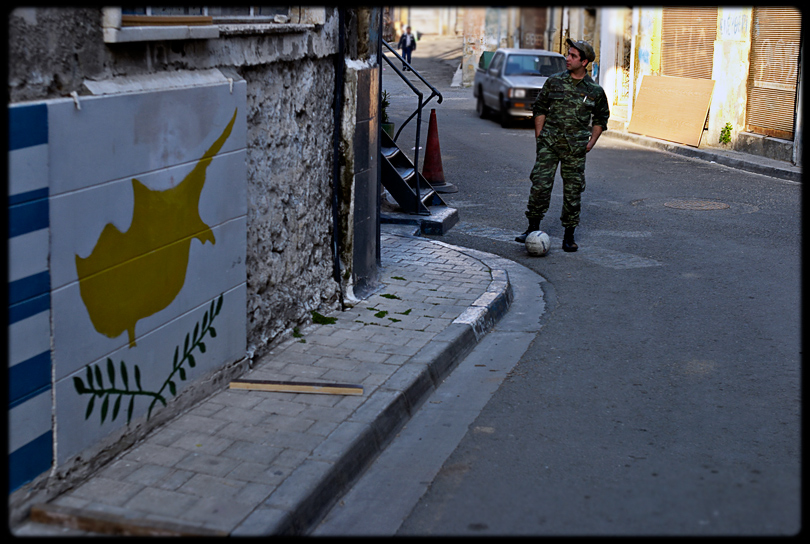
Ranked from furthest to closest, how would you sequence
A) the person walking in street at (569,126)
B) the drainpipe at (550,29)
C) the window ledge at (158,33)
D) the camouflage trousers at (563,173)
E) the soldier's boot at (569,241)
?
1. the drainpipe at (550,29)
2. the soldier's boot at (569,241)
3. the camouflage trousers at (563,173)
4. the person walking in street at (569,126)
5. the window ledge at (158,33)

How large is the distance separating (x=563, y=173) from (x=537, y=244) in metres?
0.76

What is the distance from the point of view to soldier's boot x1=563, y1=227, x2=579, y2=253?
896 cm

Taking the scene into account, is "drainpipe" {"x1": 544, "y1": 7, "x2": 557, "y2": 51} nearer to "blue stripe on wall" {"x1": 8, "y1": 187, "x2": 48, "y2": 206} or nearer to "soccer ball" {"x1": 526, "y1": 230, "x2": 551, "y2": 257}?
"soccer ball" {"x1": 526, "y1": 230, "x2": 551, "y2": 257}

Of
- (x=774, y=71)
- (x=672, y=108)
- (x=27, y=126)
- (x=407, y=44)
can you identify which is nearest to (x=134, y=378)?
(x=27, y=126)

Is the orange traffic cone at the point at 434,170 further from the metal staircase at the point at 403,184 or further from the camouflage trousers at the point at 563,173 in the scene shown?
the camouflage trousers at the point at 563,173

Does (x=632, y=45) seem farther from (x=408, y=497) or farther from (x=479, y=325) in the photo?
(x=408, y=497)

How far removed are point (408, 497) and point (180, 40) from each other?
95.0 inches

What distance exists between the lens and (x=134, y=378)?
13.6 ft

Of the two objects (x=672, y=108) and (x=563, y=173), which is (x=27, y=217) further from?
(x=672, y=108)

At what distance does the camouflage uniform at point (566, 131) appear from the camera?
28.0 feet

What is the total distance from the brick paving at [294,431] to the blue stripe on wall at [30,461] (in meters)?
0.16

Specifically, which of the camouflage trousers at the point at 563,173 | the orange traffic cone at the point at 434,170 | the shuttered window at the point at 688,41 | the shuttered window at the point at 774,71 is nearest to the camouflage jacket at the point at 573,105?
the camouflage trousers at the point at 563,173

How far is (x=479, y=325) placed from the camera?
6.41 meters

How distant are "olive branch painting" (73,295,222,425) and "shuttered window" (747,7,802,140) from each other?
1306cm
